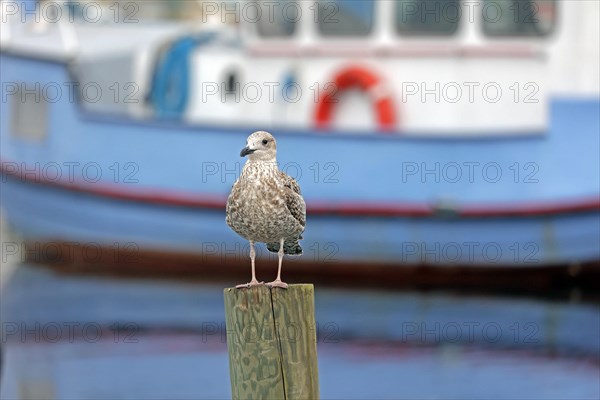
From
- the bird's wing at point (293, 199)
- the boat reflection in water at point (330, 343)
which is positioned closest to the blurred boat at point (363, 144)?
the boat reflection in water at point (330, 343)

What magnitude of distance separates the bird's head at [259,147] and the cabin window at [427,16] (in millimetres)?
6389

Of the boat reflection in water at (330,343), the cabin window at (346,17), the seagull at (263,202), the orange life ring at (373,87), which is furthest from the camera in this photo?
the cabin window at (346,17)

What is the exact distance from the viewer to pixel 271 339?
4.55 m

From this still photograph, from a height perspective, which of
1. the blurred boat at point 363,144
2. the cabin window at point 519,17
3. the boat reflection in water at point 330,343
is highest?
the cabin window at point 519,17

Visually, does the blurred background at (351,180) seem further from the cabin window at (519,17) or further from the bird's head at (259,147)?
the bird's head at (259,147)

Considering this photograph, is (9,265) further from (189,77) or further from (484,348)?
(484,348)

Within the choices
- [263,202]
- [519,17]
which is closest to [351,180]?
[519,17]

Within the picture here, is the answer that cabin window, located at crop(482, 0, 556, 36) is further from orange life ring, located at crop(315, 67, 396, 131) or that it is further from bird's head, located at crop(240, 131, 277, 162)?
bird's head, located at crop(240, 131, 277, 162)

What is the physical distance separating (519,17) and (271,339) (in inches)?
304

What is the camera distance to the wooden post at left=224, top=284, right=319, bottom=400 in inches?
179

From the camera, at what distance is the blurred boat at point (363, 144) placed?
11523 millimetres

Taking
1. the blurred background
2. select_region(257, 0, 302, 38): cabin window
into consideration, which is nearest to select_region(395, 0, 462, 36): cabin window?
the blurred background

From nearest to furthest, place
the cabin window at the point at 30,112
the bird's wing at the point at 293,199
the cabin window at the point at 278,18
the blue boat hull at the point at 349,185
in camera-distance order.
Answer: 1. the bird's wing at the point at 293,199
2. the blue boat hull at the point at 349,185
3. the cabin window at the point at 278,18
4. the cabin window at the point at 30,112

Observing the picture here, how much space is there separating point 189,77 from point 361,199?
269 centimetres
